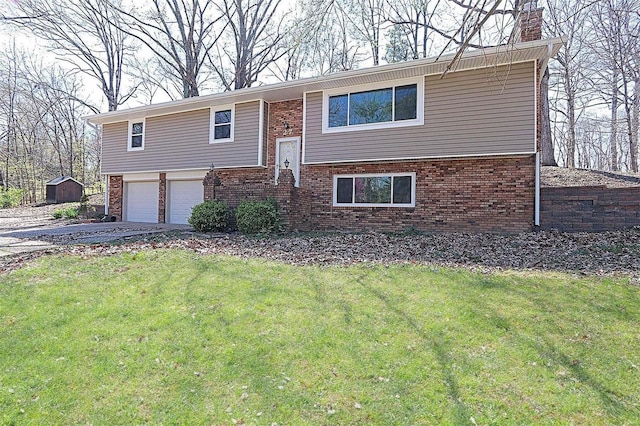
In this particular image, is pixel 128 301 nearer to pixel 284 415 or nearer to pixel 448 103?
pixel 284 415

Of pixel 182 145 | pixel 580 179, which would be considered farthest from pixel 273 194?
pixel 580 179

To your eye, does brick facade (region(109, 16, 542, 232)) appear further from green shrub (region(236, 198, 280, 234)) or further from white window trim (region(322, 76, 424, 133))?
white window trim (region(322, 76, 424, 133))

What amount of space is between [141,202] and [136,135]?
2744mm

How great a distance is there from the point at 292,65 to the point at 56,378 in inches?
873

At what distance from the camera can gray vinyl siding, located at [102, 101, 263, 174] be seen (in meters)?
12.2

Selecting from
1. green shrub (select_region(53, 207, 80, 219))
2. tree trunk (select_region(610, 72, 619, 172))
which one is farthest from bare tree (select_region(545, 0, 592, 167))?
green shrub (select_region(53, 207, 80, 219))

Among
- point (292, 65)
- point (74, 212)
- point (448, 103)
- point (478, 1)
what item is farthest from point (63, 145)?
point (478, 1)

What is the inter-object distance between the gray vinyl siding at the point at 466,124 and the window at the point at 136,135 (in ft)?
28.8

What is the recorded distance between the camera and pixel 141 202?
15195 mm

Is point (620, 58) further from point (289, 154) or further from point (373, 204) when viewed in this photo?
point (289, 154)

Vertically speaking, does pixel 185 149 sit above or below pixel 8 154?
below

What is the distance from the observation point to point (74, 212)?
16.4 metres

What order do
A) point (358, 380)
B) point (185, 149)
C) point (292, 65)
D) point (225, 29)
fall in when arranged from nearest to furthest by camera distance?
point (358, 380) < point (185, 149) < point (225, 29) < point (292, 65)

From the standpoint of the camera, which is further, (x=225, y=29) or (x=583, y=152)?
(x=583, y=152)
